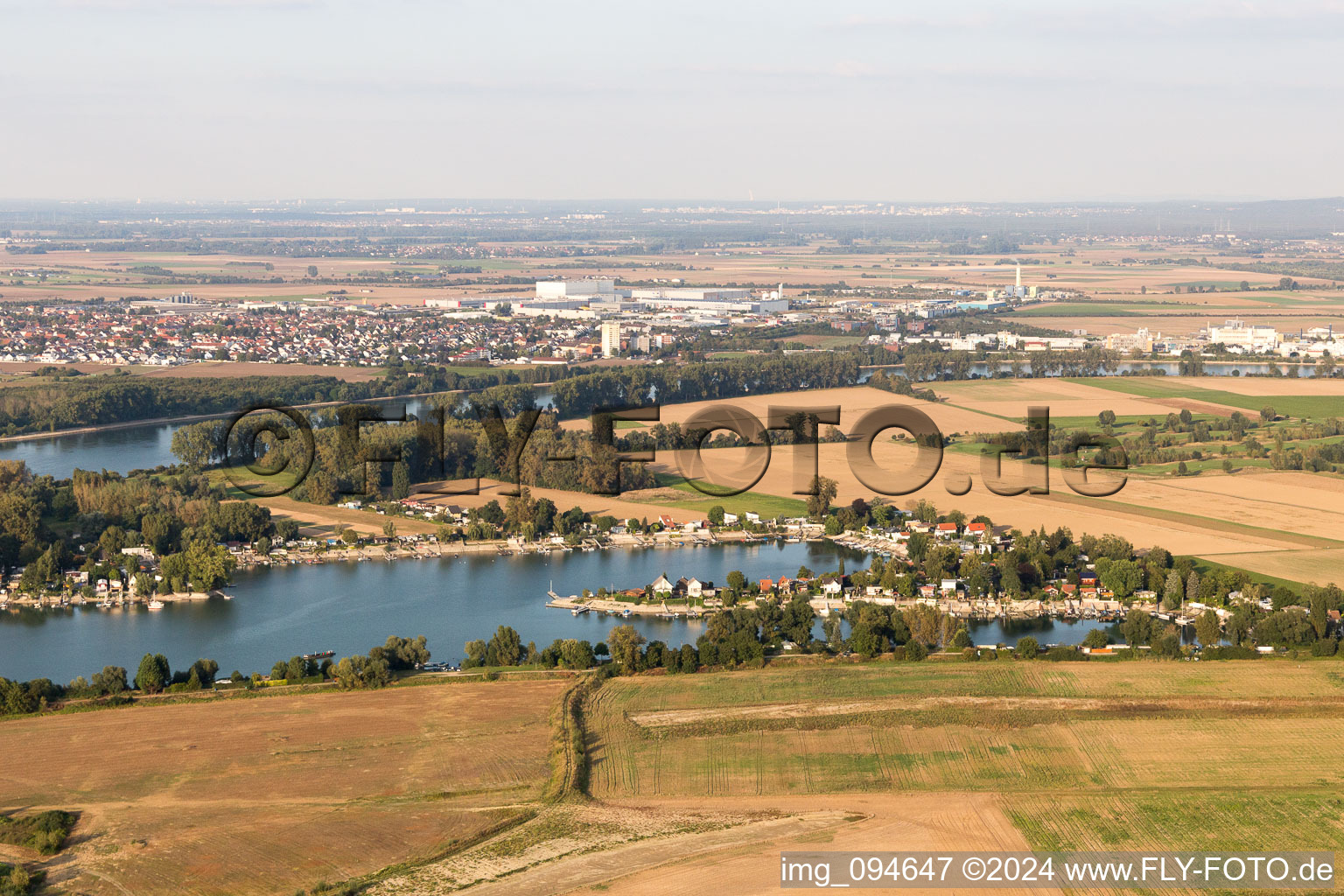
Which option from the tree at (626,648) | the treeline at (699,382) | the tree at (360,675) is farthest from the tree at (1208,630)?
the treeline at (699,382)

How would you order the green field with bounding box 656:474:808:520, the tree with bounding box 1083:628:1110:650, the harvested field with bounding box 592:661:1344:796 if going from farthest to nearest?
the green field with bounding box 656:474:808:520 → the tree with bounding box 1083:628:1110:650 → the harvested field with bounding box 592:661:1344:796

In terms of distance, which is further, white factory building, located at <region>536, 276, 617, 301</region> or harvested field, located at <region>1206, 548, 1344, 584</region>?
white factory building, located at <region>536, 276, 617, 301</region>

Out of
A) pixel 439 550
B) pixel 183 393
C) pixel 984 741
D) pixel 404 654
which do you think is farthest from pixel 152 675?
pixel 183 393

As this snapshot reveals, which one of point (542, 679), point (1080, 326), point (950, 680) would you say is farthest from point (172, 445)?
point (1080, 326)

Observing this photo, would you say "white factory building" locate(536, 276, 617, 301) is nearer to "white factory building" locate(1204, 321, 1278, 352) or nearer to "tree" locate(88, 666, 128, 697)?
"white factory building" locate(1204, 321, 1278, 352)

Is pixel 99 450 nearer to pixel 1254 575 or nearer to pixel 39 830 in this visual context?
pixel 39 830

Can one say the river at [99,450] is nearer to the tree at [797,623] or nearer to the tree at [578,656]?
the tree at [578,656]

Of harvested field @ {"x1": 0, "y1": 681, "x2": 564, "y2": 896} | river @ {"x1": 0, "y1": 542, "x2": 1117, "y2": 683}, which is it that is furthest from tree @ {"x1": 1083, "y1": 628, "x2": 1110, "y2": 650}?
harvested field @ {"x1": 0, "y1": 681, "x2": 564, "y2": 896}
